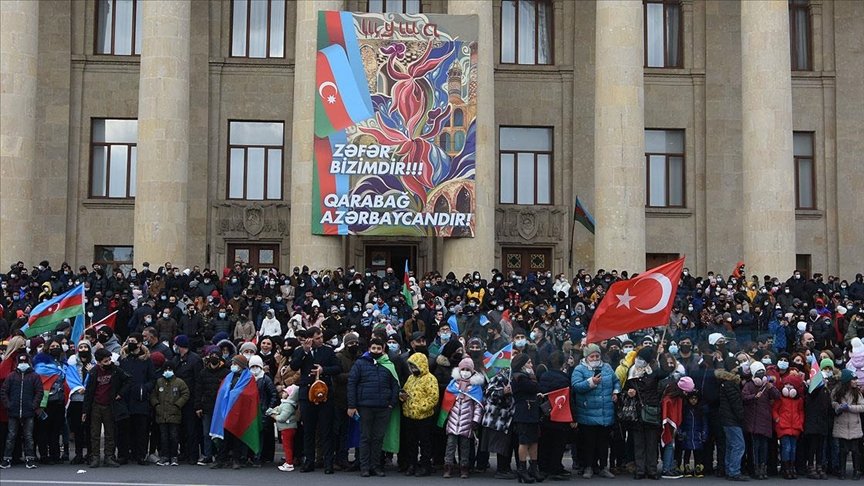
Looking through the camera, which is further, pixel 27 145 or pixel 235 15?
pixel 235 15

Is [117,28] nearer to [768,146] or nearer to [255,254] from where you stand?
[255,254]

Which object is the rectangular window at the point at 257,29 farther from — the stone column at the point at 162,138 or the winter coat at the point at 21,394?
the winter coat at the point at 21,394

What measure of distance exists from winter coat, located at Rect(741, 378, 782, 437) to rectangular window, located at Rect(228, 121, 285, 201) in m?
25.2

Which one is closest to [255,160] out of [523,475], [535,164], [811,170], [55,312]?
[535,164]

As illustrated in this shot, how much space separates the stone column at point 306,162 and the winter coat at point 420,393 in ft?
53.6

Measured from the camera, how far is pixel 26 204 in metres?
35.8

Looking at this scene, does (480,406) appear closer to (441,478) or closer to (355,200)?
(441,478)

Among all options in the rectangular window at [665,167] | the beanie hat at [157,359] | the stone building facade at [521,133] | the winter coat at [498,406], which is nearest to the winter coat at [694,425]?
the winter coat at [498,406]

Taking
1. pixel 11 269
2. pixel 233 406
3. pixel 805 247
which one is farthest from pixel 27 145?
pixel 805 247

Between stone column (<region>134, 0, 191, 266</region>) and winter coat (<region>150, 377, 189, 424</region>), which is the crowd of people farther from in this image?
stone column (<region>134, 0, 191, 266</region>)

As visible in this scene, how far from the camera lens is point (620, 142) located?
3609 centimetres

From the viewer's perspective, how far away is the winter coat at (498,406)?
735 inches

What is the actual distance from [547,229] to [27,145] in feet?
53.2

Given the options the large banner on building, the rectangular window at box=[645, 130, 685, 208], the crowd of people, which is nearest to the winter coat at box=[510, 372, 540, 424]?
the crowd of people
